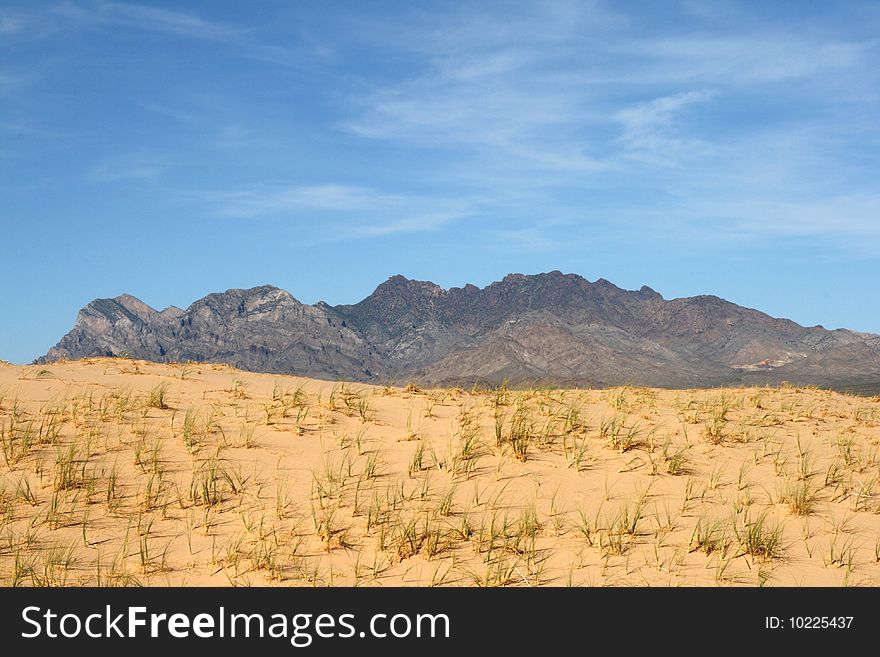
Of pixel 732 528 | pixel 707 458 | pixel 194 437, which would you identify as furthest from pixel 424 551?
pixel 707 458

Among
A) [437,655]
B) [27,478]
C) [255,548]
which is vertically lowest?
[437,655]

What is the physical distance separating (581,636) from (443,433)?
5283 millimetres

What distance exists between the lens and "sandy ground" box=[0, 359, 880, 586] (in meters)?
8.05

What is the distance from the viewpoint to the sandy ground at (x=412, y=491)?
8.05m

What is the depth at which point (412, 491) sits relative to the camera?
9742 millimetres

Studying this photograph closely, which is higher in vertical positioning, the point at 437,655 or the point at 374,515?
the point at 374,515

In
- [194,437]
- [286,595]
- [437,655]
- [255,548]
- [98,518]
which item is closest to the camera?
[437,655]

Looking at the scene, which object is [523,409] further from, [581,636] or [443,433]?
[581,636]

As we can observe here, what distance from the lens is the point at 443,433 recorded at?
11.9 meters

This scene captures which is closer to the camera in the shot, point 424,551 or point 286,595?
point 286,595

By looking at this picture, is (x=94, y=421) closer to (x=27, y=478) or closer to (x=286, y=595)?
(x=27, y=478)

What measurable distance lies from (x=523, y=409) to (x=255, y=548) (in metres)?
5.83

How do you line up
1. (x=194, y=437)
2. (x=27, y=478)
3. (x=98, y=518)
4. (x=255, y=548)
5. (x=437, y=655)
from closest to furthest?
(x=437, y=655) < (x=255, y=548) < (x=98, y=518) < (x=27, y=478) < (x=194, y=437)

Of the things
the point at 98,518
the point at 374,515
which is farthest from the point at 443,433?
the point at 98,518
